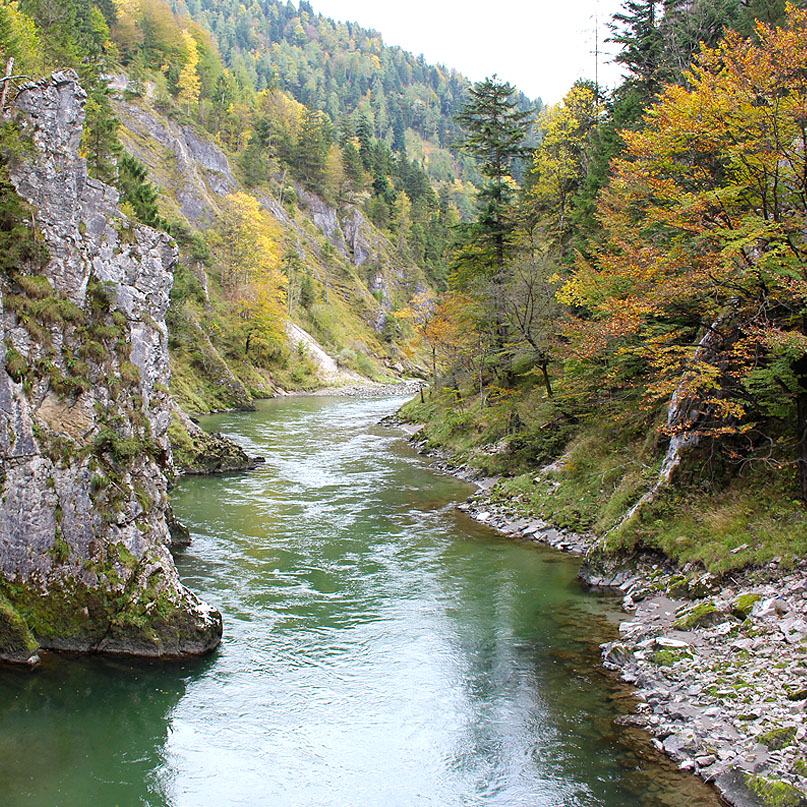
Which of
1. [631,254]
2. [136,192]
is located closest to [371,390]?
[136,192]

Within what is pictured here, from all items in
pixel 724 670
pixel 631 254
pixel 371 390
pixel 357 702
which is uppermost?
pixel 631 254

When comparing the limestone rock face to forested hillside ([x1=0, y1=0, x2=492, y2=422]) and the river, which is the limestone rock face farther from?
forested hillside ([x1=0, y1=0, x2=492, y2=422])

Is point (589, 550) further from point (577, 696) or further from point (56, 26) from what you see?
point (56, 26)

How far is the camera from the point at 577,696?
9867 millimetres

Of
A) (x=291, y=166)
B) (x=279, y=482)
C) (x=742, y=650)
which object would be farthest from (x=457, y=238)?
(x=291, y=166)

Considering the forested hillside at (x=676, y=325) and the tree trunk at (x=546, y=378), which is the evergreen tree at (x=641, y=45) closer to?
the forested hillside at (x=676, y=325)

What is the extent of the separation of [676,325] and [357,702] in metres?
12.0

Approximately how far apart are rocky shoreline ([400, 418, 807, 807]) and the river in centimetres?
46

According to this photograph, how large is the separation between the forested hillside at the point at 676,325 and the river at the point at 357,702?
3.61 meters

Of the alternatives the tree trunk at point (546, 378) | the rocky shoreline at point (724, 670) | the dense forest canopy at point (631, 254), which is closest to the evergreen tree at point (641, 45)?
the dense forest canopy at point (631, 254)

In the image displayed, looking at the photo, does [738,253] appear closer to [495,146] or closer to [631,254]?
[631,254]

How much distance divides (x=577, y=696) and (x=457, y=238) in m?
31.3

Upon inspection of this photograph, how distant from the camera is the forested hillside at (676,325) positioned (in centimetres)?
1203

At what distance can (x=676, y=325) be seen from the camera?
1585 centimetres
